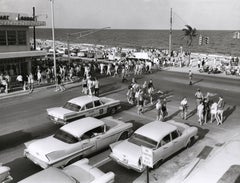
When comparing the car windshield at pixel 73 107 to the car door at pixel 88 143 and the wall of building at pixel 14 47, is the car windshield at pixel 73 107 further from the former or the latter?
the wall of building at pixel 14 47

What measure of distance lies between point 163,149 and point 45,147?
4.23 m

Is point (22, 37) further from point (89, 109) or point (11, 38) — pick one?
point (89, 109)

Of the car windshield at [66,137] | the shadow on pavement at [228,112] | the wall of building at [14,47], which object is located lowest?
the shadow on pavement at [228,112]

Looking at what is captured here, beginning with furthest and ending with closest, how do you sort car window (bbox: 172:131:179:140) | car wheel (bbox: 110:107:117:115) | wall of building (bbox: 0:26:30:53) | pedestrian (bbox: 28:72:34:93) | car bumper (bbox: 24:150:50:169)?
wall of building (bbox: 0:26:30:53) < pedestrian (bbox: 28:72:34:93) < car wheel (bbox: 110:107:117:115) < car window (bbox: 172:131:179:140) < car bumper (bbox: 24:150:50:169)

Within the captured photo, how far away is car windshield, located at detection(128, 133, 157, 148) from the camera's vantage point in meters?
10.3

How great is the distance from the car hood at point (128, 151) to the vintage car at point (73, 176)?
1.42m

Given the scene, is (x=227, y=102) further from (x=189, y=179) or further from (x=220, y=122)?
(x=189, y=179)

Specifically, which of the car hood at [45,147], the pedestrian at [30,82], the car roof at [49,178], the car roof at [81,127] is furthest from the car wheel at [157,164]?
the pedestrian at [30,82]

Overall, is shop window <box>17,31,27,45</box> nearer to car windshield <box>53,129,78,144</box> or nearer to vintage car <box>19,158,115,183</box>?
car windshield <box>53,129,78,144</box>

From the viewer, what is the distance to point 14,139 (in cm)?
1301

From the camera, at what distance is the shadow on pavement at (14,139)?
40.4ft

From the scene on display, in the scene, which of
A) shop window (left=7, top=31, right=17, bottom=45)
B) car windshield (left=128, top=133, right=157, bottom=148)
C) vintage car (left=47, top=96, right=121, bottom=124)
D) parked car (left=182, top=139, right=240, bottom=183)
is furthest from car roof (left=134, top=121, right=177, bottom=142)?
shop window (left=7, top=31, right=17, bottom=45)

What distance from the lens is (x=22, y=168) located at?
1023cm

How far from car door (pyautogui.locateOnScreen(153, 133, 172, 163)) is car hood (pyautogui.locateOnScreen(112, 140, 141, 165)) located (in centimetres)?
65
